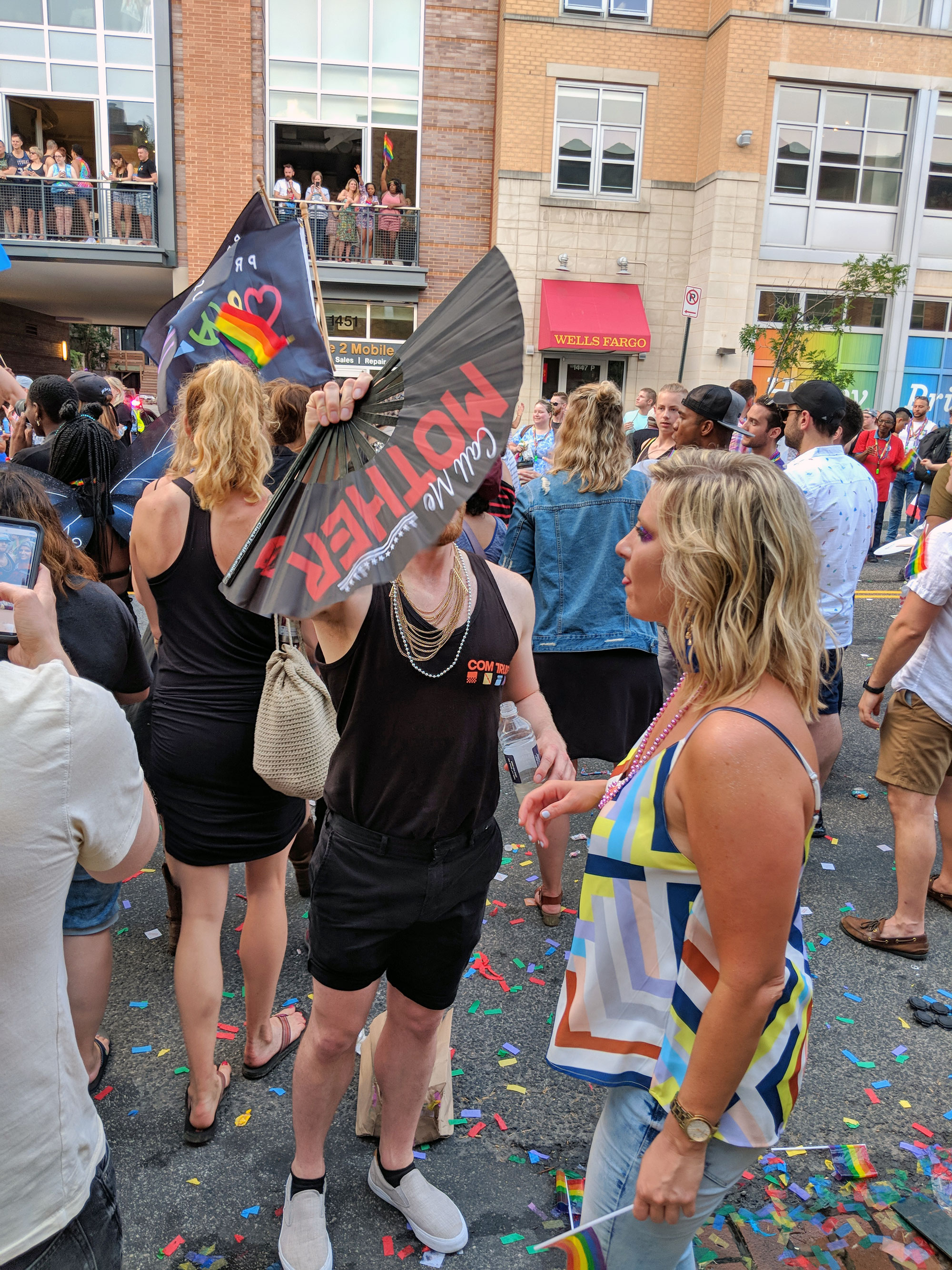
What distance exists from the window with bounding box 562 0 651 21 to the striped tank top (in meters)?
21.6

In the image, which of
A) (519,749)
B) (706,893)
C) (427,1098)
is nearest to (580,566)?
(519,749)

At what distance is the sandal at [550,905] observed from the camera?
385 cm

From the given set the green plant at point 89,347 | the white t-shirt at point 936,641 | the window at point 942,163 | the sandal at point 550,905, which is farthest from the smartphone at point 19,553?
the green plant at point 89,347

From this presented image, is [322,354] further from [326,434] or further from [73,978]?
[73,978]

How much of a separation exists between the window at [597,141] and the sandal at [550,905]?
60.9ft

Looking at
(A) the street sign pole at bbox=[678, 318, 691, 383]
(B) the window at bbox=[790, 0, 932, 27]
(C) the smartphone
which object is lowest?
(C) the smartphone

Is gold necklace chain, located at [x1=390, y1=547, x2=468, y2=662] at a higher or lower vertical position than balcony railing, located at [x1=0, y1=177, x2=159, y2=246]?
lower

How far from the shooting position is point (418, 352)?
1622 millimetres

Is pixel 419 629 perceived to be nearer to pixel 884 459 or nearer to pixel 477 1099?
pixel 477 1099

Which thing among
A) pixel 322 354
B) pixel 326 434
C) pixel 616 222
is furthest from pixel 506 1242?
pixel 616 222

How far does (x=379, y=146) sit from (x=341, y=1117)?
21.0 meters

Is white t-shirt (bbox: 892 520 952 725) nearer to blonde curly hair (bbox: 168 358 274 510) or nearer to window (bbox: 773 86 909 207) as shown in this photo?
blonde curly hair (bbox: 168 358 274 510)

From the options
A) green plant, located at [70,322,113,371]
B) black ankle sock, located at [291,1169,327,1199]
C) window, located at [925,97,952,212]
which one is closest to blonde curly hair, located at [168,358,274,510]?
black ankle sock, located at [291,1169,327,1199]

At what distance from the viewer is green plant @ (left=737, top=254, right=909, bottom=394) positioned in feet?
54.5
